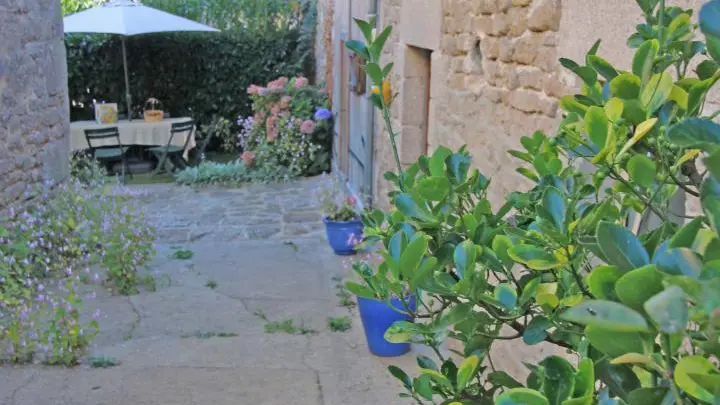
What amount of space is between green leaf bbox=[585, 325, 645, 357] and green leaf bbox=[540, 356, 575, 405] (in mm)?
185

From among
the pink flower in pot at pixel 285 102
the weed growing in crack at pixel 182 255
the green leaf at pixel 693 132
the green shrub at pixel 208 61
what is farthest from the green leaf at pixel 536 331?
the green shrub at pixel 208 61

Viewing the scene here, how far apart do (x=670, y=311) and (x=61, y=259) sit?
541 centimetres

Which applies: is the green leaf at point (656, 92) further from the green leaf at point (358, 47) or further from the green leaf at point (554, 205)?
the green leaf at point (358, 47)

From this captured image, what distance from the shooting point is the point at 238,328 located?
4.51m

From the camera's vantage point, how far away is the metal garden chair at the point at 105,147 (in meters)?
9.75

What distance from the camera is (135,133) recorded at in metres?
10.1

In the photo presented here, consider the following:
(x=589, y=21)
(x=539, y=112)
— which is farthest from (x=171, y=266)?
(x=589, y=21)

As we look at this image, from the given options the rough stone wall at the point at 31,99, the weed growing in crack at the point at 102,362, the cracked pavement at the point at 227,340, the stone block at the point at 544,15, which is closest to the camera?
the stone block at the point at 544,15

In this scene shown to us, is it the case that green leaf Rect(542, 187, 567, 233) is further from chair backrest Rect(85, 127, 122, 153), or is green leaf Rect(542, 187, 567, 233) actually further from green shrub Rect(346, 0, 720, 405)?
chair backrest Rect(85, 127, 122, 153)

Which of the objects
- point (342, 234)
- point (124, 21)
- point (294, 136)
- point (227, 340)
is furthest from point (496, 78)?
point (124, 21)

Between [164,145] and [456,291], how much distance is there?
9.79 m

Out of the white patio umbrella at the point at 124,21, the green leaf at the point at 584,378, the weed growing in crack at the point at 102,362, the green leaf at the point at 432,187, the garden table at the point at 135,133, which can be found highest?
the white patio umbrella at the point at 124,21

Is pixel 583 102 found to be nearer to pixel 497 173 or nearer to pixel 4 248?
pixel 497 173

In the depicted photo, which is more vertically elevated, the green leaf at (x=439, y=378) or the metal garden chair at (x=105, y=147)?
the green leaf at (x=439, y=378)
